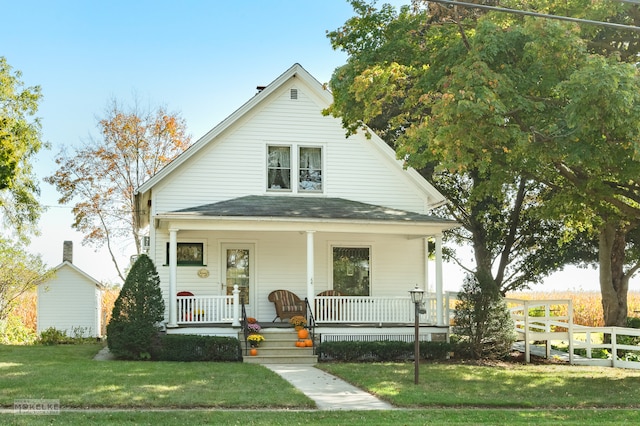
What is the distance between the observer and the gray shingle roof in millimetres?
19562

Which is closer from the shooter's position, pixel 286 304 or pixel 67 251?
pixel 286 304

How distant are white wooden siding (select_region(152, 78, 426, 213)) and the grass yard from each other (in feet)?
19.0

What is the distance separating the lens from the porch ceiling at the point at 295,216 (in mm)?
19141

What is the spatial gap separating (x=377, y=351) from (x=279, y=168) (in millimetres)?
6299

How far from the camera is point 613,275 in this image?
1033 inches

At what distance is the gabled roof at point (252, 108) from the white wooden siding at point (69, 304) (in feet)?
31.0

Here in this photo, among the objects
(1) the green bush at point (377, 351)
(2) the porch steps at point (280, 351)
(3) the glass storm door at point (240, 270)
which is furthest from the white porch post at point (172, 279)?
(1) the green bush at point (377, 351)

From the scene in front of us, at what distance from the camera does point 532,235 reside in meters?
28.5

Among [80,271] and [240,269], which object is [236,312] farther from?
[80,271]

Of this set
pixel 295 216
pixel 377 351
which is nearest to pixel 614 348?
pixel 377 351

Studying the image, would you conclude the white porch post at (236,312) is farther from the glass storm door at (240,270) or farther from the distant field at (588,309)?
the distant field at (588,309)

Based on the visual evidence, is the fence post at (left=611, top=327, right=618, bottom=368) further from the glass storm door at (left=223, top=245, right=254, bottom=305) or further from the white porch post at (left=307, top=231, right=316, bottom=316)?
the glass storm door at (left=223, top=245, right=254, bottom=305)

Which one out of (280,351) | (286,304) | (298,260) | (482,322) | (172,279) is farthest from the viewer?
(298,260)

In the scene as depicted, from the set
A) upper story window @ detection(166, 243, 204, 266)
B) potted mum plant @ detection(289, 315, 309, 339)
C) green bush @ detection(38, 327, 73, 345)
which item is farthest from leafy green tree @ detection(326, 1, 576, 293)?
green bush @ detection(38, 327, 73, 345)
